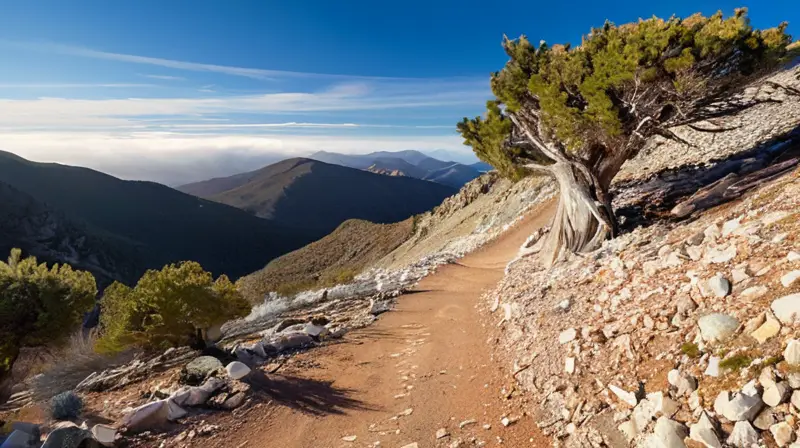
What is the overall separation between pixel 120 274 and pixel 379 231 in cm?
5270

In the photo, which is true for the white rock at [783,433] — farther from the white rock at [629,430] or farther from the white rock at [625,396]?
the white rock at [625,396]

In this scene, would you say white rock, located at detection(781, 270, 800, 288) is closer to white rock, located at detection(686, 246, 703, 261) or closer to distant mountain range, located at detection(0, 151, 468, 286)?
white rock, located at detection(686, 246, 703, 261)

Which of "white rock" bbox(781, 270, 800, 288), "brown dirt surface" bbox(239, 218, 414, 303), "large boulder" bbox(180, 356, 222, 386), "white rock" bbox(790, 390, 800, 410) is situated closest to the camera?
"white rock" bbox(790, 390, 800, 410)

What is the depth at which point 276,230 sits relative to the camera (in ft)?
421

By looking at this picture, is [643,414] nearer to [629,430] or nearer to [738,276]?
[629,430]

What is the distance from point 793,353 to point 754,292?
145cm

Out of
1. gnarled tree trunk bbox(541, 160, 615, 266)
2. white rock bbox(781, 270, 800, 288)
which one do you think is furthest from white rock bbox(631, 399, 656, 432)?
gnarled tree trunk bbox(541, 160, 615, 266)

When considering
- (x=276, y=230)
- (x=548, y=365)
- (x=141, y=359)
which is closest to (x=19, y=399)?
(x=141, y=359)

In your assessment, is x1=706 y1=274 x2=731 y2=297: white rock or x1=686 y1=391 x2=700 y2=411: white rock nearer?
x1=686 y1=391 x2=700 y2=411: white rock

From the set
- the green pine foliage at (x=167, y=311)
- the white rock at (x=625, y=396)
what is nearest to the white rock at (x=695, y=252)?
the white rock at (x=625, y=396)

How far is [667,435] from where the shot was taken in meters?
4.26

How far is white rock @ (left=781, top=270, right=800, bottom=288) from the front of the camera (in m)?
4.83

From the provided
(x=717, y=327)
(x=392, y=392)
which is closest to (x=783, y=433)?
(x=717, y=327)

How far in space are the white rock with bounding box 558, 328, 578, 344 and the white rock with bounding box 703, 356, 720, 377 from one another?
2.43 meters
